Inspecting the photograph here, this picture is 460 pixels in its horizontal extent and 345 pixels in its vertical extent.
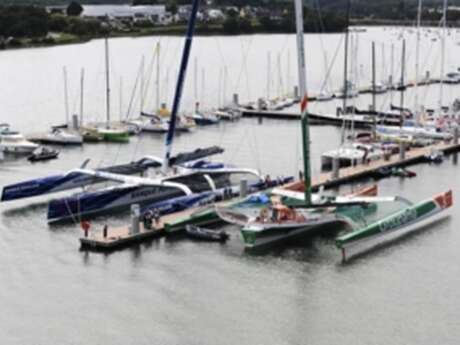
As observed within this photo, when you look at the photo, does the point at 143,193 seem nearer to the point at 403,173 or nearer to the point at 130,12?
the point at 403,173

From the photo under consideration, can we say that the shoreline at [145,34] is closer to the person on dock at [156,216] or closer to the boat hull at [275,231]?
the person on dock at [156,216]

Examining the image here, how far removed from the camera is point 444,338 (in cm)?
2944

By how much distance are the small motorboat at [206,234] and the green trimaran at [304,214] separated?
0.62 m

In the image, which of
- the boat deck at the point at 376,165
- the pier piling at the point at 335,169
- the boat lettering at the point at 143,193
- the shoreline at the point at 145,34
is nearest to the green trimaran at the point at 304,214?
the boat lettering at the point at 143,193

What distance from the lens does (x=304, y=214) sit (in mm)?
38531

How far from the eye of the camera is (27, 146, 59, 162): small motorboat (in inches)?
2126

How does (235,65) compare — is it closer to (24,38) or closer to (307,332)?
(24,38)

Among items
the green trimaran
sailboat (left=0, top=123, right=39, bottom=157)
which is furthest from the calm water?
sailboat (left=0, top=123, right=39, bottom=157)

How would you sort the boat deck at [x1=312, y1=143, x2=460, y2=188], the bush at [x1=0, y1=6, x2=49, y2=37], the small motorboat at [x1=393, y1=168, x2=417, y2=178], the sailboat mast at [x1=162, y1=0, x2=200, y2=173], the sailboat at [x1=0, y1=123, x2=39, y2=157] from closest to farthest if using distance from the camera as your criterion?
the sailboat mast at [x1=162, y1=0, x2=200, y2=173] < the boat deck at [x1=312, y1=143, x2=460, y2=188] < the small motorboat at [x1=393, y1=168, x2=417, y2=178] < the sailboat at [x1=0, y1=123, x2=39, y2=157] < the bush at [x1=0, y1=6, x2=49, y2=37]

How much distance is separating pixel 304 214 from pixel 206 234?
12.4 ft

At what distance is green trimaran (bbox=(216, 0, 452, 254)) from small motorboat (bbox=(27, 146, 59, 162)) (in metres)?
17.9

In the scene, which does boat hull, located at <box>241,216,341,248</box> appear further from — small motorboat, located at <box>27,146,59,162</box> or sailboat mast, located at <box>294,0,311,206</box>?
small motorboat, located at <box>27,146,59,162</box>

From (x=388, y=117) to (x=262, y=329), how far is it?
4200 centimetres

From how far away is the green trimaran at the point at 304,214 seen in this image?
119ft
